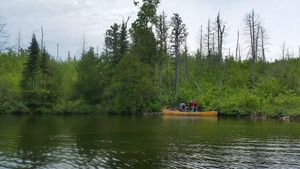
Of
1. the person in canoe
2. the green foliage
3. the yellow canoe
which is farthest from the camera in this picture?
the green foliage

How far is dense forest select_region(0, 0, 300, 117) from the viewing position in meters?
73.7

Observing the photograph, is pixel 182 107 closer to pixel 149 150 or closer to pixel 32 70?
pixel 32 70

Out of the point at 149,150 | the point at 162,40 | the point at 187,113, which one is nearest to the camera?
the point at 149,150

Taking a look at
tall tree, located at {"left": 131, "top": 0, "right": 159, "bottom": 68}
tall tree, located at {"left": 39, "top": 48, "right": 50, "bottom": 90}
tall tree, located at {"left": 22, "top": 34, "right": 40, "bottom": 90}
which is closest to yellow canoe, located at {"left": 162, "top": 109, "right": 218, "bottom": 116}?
tall tree, located at {"left": 131, "top": 0, "right": 159, "bottom": 68}

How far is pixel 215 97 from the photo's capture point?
7300 cm

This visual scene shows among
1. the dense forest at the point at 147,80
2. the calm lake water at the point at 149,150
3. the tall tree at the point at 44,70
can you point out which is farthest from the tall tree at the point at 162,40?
the calm lake water at the point at 149,150

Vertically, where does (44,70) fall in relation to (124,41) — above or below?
below

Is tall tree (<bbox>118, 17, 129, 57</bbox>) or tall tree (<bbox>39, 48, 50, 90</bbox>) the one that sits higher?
tall tree (<bbox>118, 17, 129, 57</bbox>)

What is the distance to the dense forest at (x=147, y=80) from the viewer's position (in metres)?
73.7

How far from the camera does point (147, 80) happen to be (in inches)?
2936

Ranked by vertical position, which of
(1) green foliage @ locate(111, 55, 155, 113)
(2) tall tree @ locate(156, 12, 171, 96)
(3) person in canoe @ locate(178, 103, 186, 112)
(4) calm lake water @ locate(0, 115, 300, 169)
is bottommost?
(4) calm lake water @ locate(0, 115, 300, 169)

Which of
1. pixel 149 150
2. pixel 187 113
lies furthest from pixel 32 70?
pixel 149 150

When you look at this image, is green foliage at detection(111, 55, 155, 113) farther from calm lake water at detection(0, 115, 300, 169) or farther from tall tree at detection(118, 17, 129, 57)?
calm lake water at detection(0, 115, 300, 169)

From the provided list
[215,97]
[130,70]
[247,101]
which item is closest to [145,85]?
[130,70]
